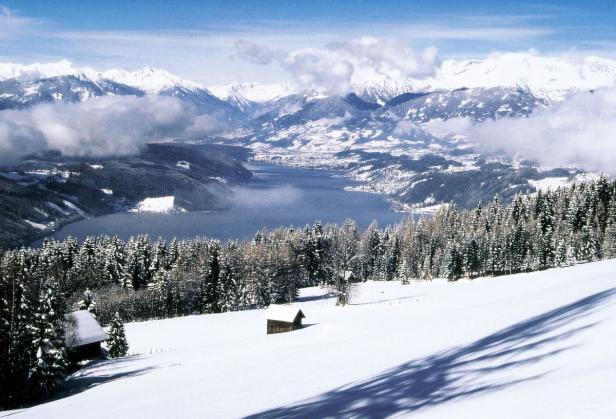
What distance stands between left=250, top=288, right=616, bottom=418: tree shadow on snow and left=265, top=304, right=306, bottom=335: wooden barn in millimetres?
31486

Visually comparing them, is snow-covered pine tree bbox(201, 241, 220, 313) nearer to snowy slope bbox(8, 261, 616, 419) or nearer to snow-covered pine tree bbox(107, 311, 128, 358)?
snow-covered pine tree bbox(107, 311, 128, 358)

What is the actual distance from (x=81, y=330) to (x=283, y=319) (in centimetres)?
1762

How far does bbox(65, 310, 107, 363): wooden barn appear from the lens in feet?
113

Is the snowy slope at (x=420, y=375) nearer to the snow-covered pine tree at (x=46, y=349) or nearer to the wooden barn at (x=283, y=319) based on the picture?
the snow-covered pine tree at (x=46, y=349)

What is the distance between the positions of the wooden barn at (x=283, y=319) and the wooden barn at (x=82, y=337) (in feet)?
48.9

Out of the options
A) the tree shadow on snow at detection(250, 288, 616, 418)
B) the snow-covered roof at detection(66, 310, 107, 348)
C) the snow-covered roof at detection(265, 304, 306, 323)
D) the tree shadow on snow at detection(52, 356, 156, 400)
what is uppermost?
the tree shadow on snow at detection(250, 288, 616, 418)

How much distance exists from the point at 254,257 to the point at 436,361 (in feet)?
231

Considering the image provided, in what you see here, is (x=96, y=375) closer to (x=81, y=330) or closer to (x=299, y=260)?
(x=81, y=330)

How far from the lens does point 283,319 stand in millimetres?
44344

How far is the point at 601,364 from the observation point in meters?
6.91

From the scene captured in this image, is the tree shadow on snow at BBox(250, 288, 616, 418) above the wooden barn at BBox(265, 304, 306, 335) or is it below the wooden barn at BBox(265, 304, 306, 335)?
above

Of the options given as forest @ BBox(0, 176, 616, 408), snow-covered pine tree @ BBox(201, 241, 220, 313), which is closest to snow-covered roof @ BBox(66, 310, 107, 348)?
forest @ BBox(0, 176, 616, 408)

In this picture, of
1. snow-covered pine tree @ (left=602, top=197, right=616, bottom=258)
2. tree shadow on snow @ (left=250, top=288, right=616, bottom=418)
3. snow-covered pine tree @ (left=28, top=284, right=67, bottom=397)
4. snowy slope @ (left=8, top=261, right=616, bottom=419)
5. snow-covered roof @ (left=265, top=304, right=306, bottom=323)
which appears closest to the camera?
snowy slope @ (left=8, top=261, right=616, bottom=419)

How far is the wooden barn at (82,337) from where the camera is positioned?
3453cm
